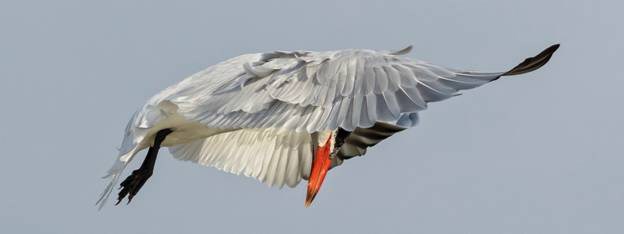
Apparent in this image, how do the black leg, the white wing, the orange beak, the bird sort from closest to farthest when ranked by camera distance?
the bird → the orange beak → the black leg → the white wing

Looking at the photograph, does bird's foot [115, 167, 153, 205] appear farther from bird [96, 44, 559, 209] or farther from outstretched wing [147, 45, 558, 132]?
outstretched wing [147, 45, 558, 132]

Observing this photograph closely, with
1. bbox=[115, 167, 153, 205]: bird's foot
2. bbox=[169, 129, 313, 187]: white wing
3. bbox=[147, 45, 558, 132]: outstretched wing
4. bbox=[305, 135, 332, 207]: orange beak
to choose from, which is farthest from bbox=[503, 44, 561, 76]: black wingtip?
bbox=[115, 167, 153, 205]: bird's foot

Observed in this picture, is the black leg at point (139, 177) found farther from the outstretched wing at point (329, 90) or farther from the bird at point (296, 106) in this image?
the outstretched wing at point (329, 90)

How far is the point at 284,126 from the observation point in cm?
1190

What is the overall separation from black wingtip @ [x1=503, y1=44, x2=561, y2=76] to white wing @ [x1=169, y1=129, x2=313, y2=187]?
12.9ft

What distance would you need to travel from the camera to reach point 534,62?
37.8ft

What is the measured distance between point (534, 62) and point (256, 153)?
4588 millimetres

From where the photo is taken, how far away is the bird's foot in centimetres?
1441

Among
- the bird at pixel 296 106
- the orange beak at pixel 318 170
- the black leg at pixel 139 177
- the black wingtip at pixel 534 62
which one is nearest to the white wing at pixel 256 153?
the bird at pixel 296 106

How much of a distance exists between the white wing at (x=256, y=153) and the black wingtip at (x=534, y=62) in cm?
393

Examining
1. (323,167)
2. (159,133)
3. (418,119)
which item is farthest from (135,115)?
(418,119)

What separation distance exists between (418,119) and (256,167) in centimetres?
229

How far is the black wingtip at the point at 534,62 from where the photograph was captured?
1145 centimetres

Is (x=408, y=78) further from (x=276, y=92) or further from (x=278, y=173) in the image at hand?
(x=278, y=173)
